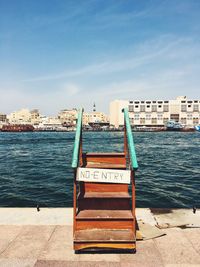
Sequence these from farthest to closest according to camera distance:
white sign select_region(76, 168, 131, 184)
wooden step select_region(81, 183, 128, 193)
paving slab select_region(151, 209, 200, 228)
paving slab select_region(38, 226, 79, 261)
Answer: wooden step select_region(81, 183, 128, 193), paving slab select_region(151, 209, 200, 228), white sign select_region(76, 168, 131, 184), paving slab select_region(38, 226, 79, 261)

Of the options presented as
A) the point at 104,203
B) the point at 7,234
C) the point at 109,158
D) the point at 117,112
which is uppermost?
the point at 117,112

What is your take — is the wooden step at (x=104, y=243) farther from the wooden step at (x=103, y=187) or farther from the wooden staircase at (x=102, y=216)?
the wooden step at (x=103, y=187)

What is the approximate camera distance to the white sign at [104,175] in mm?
5438

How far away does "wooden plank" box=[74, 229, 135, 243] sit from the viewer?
200 inches

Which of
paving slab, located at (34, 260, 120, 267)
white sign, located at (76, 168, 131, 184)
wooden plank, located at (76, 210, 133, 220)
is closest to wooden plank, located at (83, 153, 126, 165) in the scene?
wooden plank, located at (76, 210, 133, 220)

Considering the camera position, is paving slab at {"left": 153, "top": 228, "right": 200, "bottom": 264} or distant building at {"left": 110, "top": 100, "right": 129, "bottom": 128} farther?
distant building at {"left": 110, "top": 100, "right": 129, "bottom": 128}

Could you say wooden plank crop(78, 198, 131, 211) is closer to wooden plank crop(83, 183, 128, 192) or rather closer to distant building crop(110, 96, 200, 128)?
wooden plank crop(83, 183, 128, 192)

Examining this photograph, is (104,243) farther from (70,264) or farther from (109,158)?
(109,158)

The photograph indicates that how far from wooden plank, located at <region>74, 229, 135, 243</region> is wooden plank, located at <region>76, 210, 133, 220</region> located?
0.88 feet

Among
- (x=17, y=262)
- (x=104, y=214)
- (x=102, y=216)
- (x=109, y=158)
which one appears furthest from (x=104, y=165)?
(x=17, y=262)

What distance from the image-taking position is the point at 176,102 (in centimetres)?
16162

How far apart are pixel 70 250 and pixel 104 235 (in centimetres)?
73

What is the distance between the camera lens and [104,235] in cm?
529

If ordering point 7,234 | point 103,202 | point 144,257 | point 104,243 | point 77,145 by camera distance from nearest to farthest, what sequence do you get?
point 144,257
point 104,243
point 77,145
point 7,234
point 103,202
